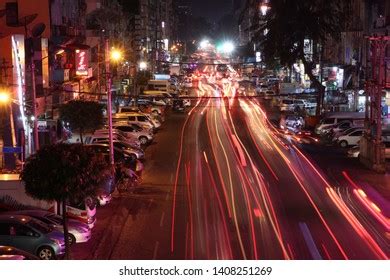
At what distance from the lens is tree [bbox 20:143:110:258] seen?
58.9 ft

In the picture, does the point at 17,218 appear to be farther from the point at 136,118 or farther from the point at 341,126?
the point at 341,126

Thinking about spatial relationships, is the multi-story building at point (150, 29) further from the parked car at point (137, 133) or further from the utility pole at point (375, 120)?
the utility pole at point (375, 120)

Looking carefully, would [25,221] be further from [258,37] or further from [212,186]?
[258,37]

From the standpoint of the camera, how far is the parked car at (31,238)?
18969 millimetres

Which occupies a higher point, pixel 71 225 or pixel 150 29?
pixel 150 29

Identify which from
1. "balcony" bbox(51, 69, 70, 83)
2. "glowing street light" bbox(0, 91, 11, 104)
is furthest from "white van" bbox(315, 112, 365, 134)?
"glowing street light" bbox(0, 91, 11, 104)

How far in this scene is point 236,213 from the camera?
2444cm

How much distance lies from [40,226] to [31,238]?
2.00ft

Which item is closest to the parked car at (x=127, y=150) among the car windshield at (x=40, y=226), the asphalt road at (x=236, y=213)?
the asphalt road at (x=236, y=213)

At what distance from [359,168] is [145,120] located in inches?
788

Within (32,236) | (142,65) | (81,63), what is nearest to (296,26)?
Result: (81,63)

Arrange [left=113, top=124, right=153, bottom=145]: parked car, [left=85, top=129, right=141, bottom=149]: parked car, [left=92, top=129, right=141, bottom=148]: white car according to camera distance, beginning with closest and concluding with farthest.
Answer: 1. [left=85, top=129, right=141, bottom=149]: parked car
2. [left=92, top=129, right=141, bottom=148]: white car
3. [left=113, top=124, right=153, bottom=145]: parked car

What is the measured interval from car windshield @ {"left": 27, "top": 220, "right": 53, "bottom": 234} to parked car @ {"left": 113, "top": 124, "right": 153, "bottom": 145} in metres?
25.2

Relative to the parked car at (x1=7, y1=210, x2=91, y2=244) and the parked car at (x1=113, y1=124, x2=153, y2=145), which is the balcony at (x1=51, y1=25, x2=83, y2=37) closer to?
the parked car at (x1=113, y1=124, x2=153, y2=145)
